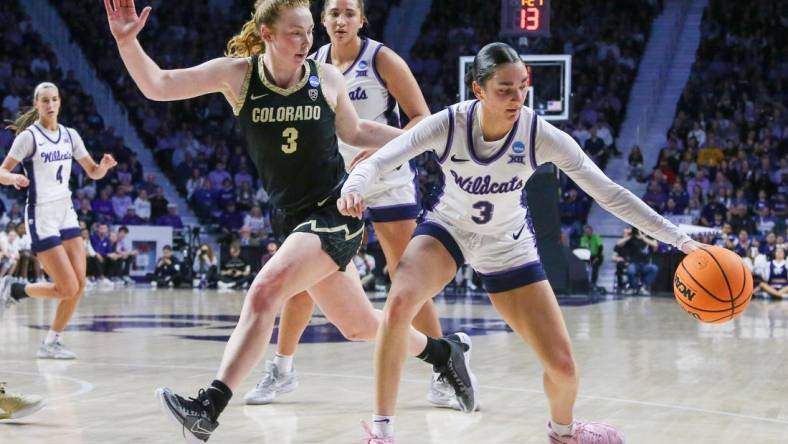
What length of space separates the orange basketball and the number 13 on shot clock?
9401mm

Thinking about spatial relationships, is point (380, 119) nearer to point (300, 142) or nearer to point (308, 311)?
point (308, 311)

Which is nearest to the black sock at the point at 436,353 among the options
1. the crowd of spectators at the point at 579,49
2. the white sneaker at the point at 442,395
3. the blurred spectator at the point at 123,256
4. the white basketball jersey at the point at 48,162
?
the white sneaker at the point at 442,395

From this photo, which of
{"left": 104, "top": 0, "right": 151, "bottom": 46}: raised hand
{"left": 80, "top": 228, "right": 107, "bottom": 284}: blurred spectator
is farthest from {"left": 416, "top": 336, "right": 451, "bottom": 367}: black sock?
{"left": 80, "top": 228, "right": 107, "bottom": 284}: blurred spectator

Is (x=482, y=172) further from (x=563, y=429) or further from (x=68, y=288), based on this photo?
(x=68, y=288)

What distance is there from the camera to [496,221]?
486cm

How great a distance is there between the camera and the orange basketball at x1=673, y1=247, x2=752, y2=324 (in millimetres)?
4754

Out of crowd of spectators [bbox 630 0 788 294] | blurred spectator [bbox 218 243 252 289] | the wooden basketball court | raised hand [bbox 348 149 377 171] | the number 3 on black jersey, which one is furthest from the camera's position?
blurred spectator [bbox 218 243 252 289]

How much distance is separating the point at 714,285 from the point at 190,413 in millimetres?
2251

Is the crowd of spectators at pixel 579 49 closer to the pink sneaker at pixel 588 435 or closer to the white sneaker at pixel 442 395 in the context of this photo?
the white sneaker at pixel 442 395

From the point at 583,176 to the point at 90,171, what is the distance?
5.02 metres

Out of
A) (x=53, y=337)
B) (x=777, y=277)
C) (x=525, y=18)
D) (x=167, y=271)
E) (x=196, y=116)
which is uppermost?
(x=525, y=18)

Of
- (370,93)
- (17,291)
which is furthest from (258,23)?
(17,291)

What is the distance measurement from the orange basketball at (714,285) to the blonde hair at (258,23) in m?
2.04

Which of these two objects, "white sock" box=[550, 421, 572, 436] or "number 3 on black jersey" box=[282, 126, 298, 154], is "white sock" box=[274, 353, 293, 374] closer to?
"number 3 on black jersey" box=[282, 126, 298, 154]
